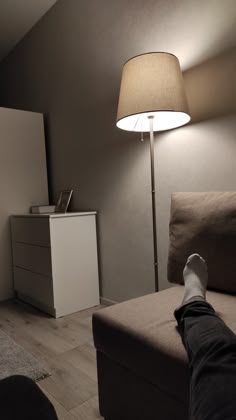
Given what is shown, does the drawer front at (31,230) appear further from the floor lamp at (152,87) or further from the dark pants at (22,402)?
the dark pants at (22,402)

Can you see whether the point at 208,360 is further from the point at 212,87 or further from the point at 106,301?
the point at 106,301

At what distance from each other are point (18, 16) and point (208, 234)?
114 inches

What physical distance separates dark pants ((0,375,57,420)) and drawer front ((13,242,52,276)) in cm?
169

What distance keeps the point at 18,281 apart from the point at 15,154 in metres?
1.17

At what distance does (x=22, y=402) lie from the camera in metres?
0.47

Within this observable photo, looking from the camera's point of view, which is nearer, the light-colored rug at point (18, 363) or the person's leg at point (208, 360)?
the person's leg at point (208, 360)

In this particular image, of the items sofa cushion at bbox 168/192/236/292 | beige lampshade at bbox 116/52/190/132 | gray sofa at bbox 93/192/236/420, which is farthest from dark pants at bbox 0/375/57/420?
beige lampshade at bbox 116/52/190/132

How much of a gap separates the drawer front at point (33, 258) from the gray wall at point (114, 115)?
17.4 inches

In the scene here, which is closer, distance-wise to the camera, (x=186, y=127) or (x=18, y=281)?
(x=186, y=127)

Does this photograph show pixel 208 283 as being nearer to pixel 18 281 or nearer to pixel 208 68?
pixel 208 68

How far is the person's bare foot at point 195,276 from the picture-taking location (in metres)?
1.13


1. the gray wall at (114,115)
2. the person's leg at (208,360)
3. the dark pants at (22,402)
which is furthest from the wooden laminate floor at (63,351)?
the dark pants at (22,402)

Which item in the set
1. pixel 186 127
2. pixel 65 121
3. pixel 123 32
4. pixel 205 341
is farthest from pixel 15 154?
pixel 205 341

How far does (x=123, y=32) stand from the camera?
205 centimetres
